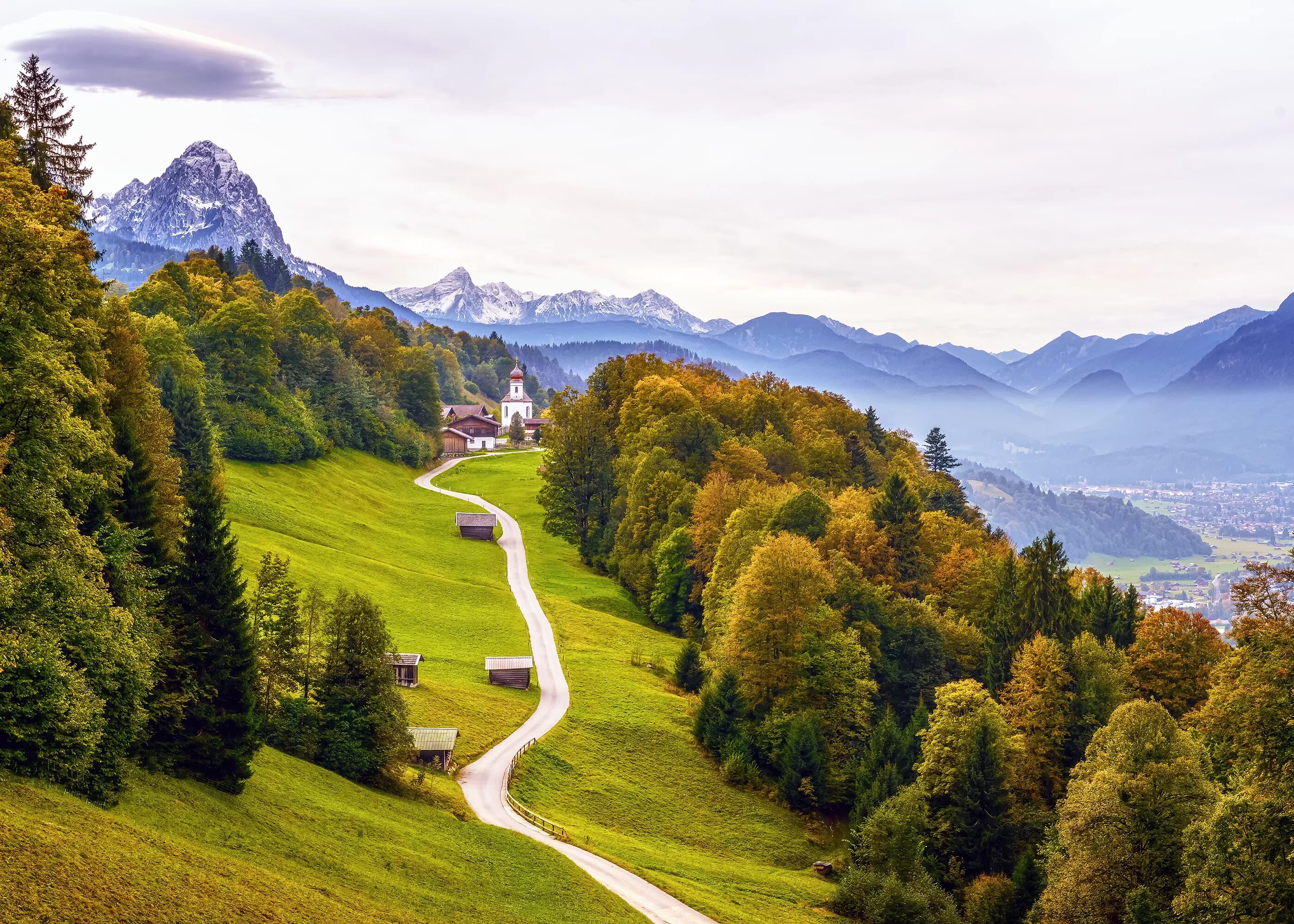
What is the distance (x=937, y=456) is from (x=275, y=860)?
335 ft

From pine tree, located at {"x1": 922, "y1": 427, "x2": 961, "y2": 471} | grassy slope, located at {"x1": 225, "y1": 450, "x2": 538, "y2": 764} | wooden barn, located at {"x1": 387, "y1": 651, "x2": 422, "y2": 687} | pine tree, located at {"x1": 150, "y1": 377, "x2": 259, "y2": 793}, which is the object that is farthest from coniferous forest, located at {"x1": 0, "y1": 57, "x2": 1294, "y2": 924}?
pine tree, located at {"x1": 922, "y1": 427, "x2": 961, "y2": 471}

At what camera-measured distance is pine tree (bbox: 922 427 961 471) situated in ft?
377

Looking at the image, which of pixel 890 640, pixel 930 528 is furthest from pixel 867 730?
pixel 930 528

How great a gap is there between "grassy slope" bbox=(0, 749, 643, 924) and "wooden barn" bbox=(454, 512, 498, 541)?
51.3 metres

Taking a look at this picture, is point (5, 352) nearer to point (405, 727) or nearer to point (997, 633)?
point (405, 727)

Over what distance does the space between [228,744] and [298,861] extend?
14.8 feet

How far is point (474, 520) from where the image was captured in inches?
3423

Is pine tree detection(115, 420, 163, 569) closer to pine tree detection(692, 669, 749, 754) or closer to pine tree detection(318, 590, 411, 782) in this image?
pine tree detection(318, 590, 411, 782)

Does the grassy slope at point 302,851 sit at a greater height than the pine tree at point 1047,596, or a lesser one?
lesser

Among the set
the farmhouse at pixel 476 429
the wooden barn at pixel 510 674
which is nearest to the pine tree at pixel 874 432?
the wooden barn at pixel 510 674

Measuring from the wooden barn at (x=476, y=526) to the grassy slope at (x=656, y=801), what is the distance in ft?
77.5

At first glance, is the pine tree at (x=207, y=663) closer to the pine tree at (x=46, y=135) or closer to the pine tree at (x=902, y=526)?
the pine tree at (x=46, y=135)

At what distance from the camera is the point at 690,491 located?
7656 centimetres

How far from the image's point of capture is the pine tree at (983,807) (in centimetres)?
4216
